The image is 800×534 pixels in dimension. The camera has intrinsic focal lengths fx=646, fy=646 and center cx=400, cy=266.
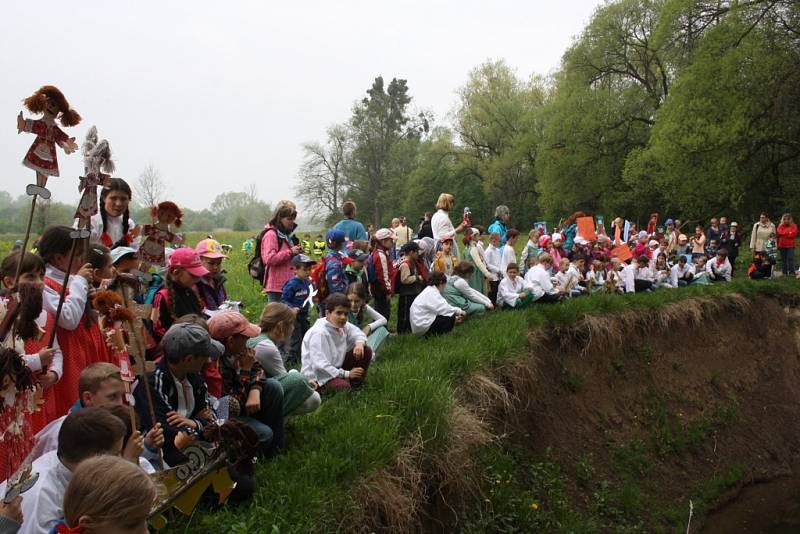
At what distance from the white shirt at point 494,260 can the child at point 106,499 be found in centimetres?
936

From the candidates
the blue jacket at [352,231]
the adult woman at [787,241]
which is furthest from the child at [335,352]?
the adult woman at [787,241]

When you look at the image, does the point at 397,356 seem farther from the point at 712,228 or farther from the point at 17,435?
the point at 712,228

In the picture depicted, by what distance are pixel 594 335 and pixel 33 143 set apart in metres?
9.86

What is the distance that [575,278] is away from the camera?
41.6ft

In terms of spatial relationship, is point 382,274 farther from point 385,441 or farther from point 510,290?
point 385,441

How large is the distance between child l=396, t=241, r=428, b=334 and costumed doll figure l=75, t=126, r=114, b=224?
549cm

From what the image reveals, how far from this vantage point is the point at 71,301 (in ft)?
12.7

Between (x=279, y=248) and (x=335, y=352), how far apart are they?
1797 mm

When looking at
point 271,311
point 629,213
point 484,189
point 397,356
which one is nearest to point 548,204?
point 629,213

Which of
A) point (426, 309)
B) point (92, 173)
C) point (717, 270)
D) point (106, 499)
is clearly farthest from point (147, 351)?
point (717, 270)

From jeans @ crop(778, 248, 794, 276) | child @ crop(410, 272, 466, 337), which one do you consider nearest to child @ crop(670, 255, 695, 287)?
jeans @ crop(778, 248, 794, 276)

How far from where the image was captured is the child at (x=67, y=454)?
2908 mm

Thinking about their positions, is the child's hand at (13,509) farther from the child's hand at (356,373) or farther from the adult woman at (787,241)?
the adult woman at (787,241)

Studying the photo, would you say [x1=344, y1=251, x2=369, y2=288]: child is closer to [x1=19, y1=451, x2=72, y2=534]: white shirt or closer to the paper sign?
[x1=19, y1=451, x2=72, y2=534]: white shirt
